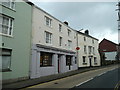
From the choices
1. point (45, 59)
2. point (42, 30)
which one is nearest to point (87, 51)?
point (45, 59)

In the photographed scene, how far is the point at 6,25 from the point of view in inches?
473

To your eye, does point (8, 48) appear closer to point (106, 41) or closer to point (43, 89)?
point (43, 89)

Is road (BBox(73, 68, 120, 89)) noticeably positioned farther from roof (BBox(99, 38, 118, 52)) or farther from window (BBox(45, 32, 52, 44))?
roof (BBox(99, 38, 118, 52))

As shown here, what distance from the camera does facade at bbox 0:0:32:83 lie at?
1158cm

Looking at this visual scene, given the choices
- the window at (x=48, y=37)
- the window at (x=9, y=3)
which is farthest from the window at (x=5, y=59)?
the window at (x=48, y=37)

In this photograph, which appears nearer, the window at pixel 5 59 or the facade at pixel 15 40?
the window at pixel 5 59

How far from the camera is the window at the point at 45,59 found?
666 inches

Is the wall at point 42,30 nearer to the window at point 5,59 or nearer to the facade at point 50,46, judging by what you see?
the facade at point 50,46

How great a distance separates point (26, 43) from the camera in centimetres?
1410

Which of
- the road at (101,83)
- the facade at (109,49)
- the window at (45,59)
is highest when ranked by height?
the facade at (109,49)

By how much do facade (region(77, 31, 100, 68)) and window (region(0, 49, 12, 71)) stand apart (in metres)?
17.5

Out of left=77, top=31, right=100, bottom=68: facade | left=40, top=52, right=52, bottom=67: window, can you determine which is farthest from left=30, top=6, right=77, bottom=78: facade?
left=77, top=31, right=100, bottom=68: facade

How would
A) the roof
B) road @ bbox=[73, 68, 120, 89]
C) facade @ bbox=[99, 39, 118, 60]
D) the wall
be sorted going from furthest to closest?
1. the roof
2. facade @ bbox=[99, 39, 118, 60]
3. the wall
4. road @ bbox=[73, 68, 120, 89]

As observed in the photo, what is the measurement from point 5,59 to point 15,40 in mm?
2116
